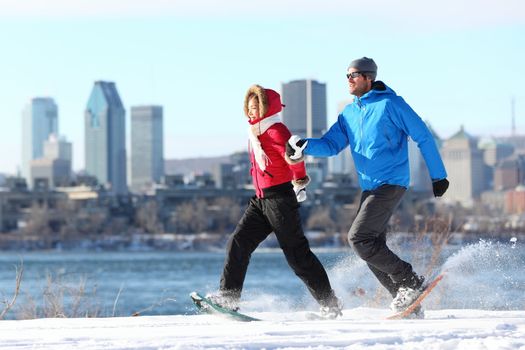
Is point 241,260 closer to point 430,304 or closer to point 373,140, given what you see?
point 373,140

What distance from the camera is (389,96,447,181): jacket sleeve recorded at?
22.3 feet

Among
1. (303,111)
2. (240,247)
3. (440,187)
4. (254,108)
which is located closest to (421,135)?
(440,187)

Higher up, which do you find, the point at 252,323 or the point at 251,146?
the point at 251,146

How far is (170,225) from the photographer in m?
134

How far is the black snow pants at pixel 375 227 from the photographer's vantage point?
6.82m

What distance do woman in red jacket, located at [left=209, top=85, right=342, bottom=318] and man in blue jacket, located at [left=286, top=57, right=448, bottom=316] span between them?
22 centimetres

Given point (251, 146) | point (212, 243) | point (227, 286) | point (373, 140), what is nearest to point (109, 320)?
point (227, 286)

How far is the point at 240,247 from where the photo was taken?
23.4 ft

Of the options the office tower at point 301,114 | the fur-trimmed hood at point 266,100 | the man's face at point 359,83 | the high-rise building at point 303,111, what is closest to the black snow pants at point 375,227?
the man's face at point 359,83

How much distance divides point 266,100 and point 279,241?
0.78m

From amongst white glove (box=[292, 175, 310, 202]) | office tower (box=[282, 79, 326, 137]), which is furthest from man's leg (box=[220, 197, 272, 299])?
office tower (box=[282, 79, 326, 137])

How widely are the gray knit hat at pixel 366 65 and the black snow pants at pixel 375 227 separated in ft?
2.17

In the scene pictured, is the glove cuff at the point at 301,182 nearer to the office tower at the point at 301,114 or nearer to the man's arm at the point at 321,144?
the man's arm at the point at 321,144

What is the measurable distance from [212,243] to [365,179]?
108 meters
